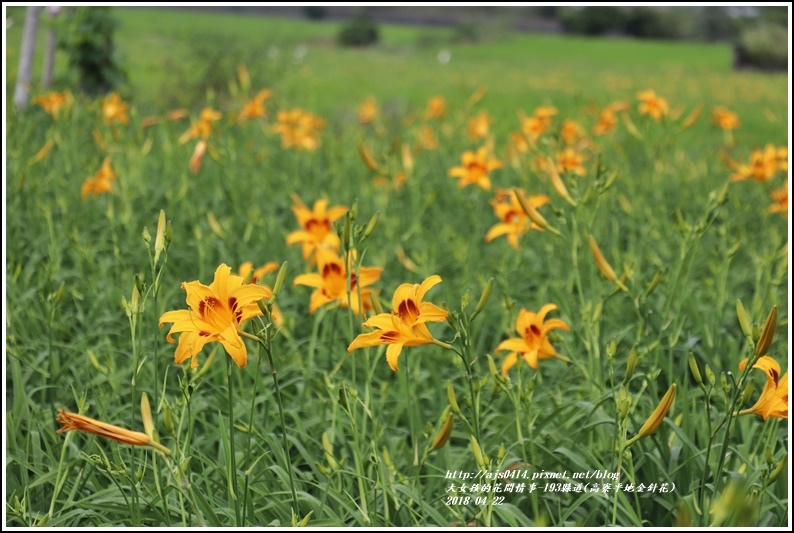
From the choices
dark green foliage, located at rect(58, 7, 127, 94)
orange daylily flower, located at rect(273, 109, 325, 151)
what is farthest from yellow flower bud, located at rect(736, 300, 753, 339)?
dark green foliage, located at rect(58, 7, 127, 94)

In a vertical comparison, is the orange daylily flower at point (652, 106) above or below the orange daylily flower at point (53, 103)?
above

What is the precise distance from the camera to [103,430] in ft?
3.84

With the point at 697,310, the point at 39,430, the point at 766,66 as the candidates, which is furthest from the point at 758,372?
the point at 766,66

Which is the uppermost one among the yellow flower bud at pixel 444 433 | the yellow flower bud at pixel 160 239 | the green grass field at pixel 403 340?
the yellow flower bud at pixel 160 239

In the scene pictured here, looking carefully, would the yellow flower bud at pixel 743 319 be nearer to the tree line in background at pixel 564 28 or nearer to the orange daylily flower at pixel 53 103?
the orange daylily flower at pixel 53 103

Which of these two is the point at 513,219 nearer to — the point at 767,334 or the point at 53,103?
the point at 767,334

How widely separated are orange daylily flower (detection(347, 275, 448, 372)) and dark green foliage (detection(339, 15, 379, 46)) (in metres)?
10.3

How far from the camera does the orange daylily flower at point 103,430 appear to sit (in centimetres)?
115

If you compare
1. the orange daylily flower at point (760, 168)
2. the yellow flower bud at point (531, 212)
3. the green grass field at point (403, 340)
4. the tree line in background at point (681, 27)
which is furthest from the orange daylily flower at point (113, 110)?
A: the tree line in background at point (681, 27)

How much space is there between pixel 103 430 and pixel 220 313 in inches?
10.1

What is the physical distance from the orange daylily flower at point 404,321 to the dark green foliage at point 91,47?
588 cm

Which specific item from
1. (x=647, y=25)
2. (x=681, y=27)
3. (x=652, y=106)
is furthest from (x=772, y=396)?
(x=647, y=25)

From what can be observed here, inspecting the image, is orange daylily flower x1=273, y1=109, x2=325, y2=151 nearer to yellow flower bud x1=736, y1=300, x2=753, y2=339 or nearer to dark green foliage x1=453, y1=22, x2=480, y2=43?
yellow flower bud x1=736, y1=300, x2=753, y2=339

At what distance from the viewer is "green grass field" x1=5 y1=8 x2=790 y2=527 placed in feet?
4.55
